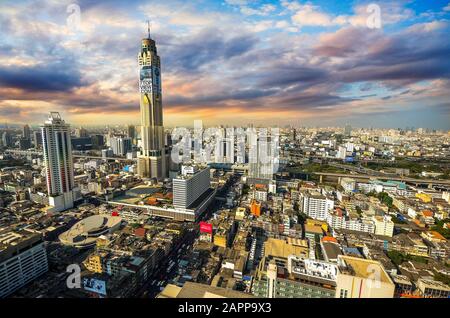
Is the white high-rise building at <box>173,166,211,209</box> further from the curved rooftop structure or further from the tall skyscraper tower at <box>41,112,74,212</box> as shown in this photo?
the tall skyscraper tower at <box>41,112,74,212</box>

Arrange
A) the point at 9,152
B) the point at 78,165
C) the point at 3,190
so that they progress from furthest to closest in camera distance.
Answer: the point at 9,152
the point at 78,165
the point at 3,190

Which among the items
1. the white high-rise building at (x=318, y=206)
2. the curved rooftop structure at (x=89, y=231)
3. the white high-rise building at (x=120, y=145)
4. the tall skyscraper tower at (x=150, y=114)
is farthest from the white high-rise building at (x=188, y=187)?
the white high-rise building at (x=120, y=145)

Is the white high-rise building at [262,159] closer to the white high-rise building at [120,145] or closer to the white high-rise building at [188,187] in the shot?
the white high-rise building at [188,187]

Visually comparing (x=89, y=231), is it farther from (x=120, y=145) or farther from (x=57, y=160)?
(x=120, y=145)

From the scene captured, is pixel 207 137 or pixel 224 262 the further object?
pixel 207 137

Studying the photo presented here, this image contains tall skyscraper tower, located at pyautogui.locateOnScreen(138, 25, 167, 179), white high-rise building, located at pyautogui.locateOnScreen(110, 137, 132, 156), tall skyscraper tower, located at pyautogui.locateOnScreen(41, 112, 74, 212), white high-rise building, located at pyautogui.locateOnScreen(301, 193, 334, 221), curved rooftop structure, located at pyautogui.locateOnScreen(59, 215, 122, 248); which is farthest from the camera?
white high-rise building, located at pyautogui.locateOnScreen(110, 137, 132, 156)

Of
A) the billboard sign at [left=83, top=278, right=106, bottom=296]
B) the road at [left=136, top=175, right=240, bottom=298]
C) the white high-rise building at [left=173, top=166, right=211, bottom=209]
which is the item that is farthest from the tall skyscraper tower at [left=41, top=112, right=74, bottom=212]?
the billboard sign at [left=83, top=278, right=106, bottom=296]

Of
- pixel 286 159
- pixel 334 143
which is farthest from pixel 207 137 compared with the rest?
pixel 334 143
